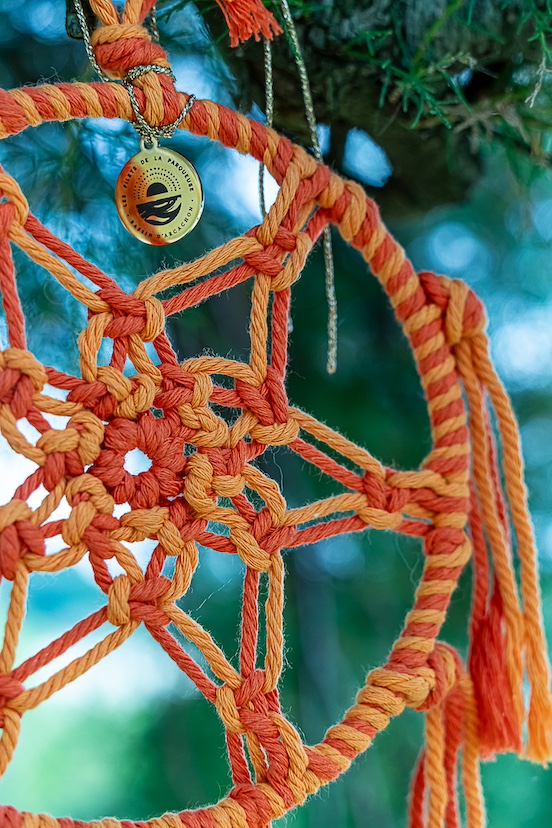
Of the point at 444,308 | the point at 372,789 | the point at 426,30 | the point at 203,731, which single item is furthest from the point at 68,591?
the point at 426,30

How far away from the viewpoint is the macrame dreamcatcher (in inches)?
17.7

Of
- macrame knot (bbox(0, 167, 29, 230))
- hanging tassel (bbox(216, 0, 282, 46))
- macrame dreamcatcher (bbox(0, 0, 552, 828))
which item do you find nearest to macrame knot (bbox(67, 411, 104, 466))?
macrame dreamcatcher (bbox(0, 0, 552, 828))

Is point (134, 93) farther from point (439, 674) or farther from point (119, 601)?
point (439, 674)

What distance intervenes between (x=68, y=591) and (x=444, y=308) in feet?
1.63

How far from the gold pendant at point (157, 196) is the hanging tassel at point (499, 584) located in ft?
0.69

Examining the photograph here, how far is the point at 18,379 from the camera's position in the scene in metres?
0.44

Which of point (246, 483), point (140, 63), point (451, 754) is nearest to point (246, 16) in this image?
point (140, 63)

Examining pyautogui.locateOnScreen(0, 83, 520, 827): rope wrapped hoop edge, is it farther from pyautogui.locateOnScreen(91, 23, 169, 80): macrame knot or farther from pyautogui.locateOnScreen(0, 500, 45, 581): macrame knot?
pyautogui.locateOnScreen(0, 500, 45, 581): macrame knot

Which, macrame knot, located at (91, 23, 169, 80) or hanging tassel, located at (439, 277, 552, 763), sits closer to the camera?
macrame knot, located at (91, 23, 169, 80)

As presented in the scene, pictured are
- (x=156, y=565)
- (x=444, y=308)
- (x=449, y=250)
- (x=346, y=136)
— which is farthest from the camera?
(x=449, y=250)

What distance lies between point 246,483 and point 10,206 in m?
0.22

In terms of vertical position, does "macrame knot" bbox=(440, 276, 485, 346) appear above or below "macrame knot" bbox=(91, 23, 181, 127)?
above

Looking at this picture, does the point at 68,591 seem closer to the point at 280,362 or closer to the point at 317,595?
the point at 317,595

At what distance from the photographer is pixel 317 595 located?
0.82 m
